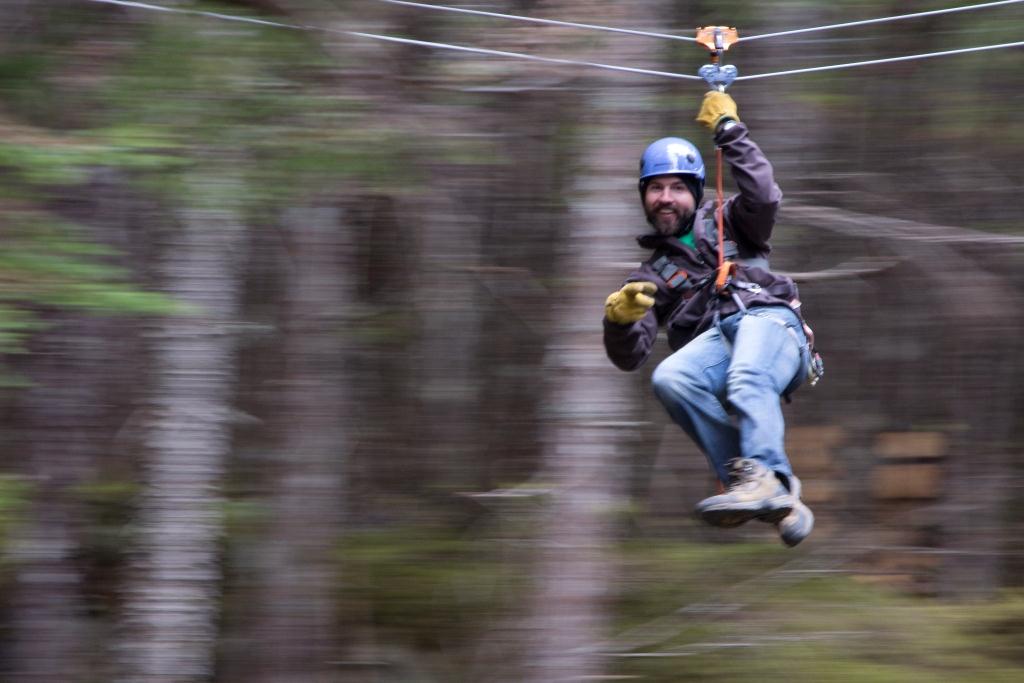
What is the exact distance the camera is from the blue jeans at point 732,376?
14.7 ft

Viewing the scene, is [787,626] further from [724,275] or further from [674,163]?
[674,163]

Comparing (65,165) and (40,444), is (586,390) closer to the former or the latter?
(65,165)

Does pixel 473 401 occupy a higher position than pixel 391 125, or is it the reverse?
pixel 391 125

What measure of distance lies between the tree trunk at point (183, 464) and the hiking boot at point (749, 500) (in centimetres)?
335

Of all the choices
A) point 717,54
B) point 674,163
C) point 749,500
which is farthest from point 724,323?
point 717,54

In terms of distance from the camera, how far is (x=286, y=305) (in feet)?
26.7

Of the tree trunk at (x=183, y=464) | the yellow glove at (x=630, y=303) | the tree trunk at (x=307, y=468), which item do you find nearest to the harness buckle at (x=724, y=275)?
the yellow glove at (x=630, y=303)

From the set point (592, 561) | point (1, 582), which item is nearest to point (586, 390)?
point (592, 561)

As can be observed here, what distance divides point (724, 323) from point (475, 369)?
469 centimetres

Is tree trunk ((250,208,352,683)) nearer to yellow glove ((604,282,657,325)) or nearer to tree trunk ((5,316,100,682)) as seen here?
tree trunk ((5,316,100,682))

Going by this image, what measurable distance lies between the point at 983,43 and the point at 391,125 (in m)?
3.42

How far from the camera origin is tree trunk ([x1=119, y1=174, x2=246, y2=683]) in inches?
281

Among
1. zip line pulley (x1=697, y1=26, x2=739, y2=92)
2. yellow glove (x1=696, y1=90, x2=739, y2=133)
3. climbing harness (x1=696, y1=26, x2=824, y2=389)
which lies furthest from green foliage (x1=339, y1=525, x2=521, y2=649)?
yellow glove (x1=696, y1=90, x2=739, y2=133)

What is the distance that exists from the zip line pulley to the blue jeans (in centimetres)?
78
